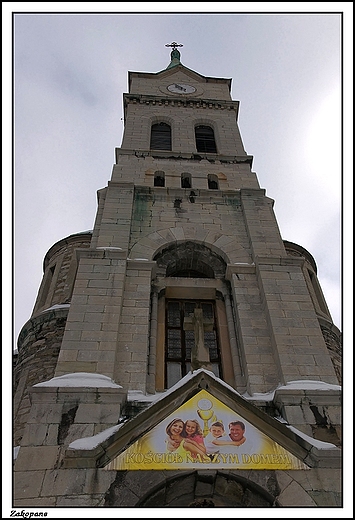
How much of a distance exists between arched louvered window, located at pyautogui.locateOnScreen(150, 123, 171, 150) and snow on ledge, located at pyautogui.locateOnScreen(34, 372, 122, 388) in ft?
43.6

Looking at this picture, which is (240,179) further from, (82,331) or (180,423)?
(180,423)

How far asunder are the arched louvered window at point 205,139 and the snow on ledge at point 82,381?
1361 centimetres

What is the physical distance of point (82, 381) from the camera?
996cm

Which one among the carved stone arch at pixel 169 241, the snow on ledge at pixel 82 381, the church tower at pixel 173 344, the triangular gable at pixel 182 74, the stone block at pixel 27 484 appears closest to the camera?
the stone block at pixel 27 484

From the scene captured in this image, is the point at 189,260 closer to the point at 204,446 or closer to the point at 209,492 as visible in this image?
the point at 204,446

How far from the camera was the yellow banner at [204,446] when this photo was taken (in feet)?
27.7

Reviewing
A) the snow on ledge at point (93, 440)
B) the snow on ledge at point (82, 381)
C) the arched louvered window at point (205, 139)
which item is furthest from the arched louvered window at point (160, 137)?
the snow on ledge at point (93, 440)

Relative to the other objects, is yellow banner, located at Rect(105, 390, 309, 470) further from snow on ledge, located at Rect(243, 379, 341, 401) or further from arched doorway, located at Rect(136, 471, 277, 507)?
snow on ledge, located at Rect(243, 379, 341, 401)

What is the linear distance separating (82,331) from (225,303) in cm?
407

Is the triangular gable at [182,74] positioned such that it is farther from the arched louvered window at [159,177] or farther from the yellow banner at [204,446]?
the yellow banner at [204,446]

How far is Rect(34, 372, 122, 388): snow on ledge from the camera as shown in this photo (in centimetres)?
975

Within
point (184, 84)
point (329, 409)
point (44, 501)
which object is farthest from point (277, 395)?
point (184, 84)

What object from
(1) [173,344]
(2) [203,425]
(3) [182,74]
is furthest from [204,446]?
(3) [182,74]

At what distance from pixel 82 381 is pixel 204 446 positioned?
2.81m
